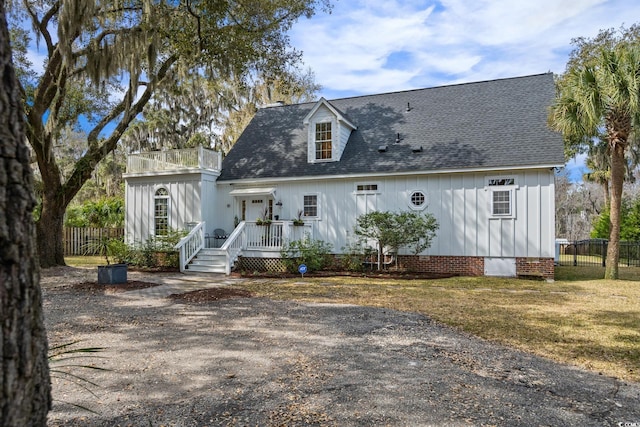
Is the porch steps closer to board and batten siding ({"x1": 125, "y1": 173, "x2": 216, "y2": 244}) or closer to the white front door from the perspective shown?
board and batten siding ({"x1": 125, "y1": 173, "x2": 216, "y2": 244})

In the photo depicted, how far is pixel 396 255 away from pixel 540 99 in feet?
25.3

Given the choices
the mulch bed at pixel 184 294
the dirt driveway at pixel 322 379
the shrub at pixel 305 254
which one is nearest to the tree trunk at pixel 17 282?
the dirt driveway at pixel 322 379

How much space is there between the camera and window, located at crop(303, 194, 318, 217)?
14891 millimetres

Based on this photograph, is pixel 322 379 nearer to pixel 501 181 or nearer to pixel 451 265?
pixel 451 265

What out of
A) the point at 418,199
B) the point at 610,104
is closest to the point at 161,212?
the point at 418,199

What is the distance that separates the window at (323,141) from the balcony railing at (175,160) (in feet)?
14.3

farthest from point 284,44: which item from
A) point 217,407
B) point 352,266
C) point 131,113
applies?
point 217,407

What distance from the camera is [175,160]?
1619 cm

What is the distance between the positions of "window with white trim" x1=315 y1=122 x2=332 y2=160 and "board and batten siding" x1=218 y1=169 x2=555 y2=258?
1283 mm

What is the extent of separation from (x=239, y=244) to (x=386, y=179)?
18.8ft

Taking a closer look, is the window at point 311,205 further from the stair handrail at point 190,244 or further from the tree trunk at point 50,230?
the tree trunk at point 50,230

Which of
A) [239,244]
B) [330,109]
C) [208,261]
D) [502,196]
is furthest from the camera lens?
[330,109]

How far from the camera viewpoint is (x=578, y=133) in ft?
38.0

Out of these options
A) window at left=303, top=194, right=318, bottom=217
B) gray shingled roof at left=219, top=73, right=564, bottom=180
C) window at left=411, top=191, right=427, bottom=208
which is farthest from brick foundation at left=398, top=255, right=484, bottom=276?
window at left=303, top=194, right=318, bottom=217
